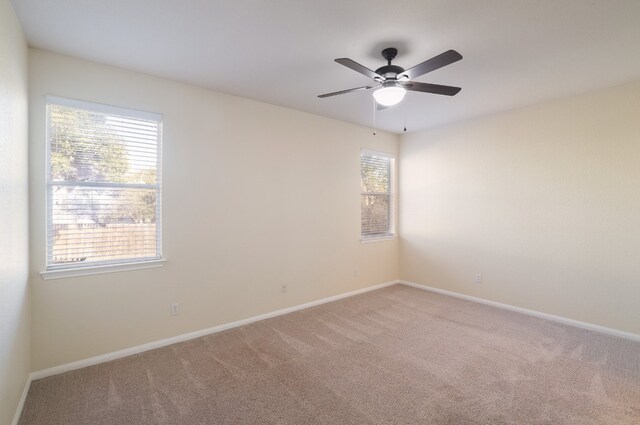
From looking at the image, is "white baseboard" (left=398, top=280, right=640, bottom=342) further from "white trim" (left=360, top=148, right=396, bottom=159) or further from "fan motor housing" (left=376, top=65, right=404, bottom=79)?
"fan motor housing" (left=376, top=65, right=404, bottom=79)

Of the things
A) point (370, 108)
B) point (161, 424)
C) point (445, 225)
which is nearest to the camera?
point (161, 424)

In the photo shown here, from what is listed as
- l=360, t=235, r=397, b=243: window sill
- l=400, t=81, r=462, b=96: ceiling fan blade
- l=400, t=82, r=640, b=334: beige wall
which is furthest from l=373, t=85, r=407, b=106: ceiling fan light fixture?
l=360, t=235, r=397, b=243: window sill

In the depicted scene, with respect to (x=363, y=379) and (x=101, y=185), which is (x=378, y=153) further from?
(x=101, y=185)

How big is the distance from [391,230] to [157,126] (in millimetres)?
3938

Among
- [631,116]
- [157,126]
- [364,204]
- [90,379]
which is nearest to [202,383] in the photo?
[90,379]

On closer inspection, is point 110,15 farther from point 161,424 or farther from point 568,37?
point 568,37

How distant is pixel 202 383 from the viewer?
2.35 metres

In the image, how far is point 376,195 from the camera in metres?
5.13

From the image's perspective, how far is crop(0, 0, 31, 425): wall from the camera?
5.51 feet

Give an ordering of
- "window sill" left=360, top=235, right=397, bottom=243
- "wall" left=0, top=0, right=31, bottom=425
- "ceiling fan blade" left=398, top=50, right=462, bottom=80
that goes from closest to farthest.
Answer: "wall" left=0, top=0, right=31, bottom=425 < "ceiling fan blade" left=398, top=50, right=462, bottom=80 < "window sill" left=360, top=235, right=397, bottom=243

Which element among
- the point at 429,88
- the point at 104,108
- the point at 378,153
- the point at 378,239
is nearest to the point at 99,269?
the point at 104,108

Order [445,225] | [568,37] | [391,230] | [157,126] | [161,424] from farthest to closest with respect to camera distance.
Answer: [391,230], [445,225], [157,126], [568,37], [161,424]

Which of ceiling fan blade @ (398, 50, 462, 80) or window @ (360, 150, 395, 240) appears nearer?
ceiling fan blade @ (398, 50, 462, 80)

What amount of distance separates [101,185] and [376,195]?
383cm
